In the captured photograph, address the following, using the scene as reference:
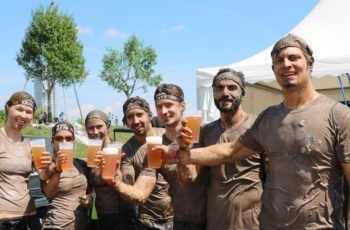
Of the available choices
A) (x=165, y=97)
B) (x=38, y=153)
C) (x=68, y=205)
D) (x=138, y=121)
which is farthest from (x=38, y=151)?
(x=165, y=97)

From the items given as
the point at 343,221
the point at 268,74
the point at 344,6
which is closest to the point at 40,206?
the point at 343,221

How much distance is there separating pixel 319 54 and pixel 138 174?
4.69 m

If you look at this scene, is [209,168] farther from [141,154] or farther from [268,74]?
[268,74]

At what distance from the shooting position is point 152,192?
382 cm

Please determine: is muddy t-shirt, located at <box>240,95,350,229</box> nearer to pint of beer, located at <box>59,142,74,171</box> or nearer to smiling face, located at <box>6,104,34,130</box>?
pint of beer, located at <box>59,142,74,171</box>

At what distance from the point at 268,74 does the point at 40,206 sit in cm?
440

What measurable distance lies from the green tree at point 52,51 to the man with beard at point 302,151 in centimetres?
2892

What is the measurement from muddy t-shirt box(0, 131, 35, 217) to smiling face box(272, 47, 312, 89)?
2673 mm

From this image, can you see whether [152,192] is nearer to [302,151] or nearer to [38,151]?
[38,151]

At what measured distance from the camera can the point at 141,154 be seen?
12.4ft

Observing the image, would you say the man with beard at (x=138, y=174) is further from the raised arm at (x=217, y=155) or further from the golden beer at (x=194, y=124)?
the golden beer at (x=194, y=124)

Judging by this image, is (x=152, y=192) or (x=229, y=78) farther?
(x=152, y=192)

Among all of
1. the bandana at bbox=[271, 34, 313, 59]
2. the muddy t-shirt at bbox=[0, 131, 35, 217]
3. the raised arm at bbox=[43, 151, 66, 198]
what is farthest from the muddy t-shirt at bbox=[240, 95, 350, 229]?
the muddy t-shirt at bbox=[0, 131, 35, 217]

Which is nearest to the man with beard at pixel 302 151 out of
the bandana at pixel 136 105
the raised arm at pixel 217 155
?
the raised arm at pixel 217 155
